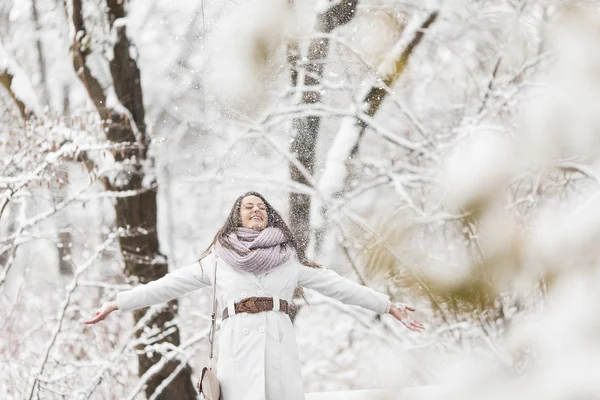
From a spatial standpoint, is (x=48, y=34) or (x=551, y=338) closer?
(x=551, y=338)

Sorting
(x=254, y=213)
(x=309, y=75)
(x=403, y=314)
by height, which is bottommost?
(x=403, y=314)

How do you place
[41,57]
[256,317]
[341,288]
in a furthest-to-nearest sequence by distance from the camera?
[41,57]
[341,288]
[256,317]

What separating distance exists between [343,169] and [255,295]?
2.06m

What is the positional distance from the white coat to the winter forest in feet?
5.80

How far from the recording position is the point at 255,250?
7.48 ft

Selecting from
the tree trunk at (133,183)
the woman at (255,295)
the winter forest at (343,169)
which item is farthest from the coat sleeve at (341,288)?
the tree trunk at (133,183)

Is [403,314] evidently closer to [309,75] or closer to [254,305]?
[254,305]

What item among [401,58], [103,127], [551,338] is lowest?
[551,338]

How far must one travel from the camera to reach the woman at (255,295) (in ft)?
7.25

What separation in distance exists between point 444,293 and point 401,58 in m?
1.53

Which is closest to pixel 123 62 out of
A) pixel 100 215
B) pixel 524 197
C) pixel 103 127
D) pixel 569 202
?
pixel 103 127

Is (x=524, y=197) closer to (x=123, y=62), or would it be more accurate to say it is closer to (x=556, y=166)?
(x=556, y=166)

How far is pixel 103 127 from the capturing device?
162 inches

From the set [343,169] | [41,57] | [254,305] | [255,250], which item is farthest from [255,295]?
[41,57]
